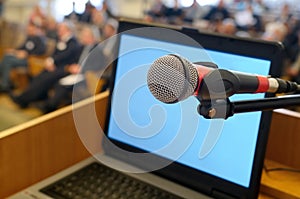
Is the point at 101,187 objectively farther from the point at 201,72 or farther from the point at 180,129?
the point at 201,72

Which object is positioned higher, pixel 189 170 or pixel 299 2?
pixel 189 170

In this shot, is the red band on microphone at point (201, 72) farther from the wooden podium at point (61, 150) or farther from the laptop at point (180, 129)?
the wooden podium at point (61, 150)

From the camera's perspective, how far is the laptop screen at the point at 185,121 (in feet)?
2.54

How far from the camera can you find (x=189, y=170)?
85 cm

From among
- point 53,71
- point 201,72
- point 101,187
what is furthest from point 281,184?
point 53,71

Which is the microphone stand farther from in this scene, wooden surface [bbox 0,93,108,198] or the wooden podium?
wooden surface [bbox 0,93,108,198]

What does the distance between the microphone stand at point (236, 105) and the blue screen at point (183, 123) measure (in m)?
0.17

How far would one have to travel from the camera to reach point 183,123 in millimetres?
823

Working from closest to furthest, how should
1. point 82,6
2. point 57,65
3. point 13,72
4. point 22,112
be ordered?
point 22,112
point 57,65
point 13,72
point 82,6

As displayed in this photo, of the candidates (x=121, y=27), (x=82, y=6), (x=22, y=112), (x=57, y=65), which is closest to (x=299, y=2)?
(x=82, y=6)

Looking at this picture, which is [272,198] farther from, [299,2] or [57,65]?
[299,2]

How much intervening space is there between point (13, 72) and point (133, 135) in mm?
4028

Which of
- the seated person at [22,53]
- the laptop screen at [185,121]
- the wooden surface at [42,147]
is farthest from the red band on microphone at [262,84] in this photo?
the seated person at [22,53]

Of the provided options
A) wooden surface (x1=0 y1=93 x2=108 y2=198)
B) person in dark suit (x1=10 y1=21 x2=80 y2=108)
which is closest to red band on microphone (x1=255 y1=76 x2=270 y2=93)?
wooden surface (x1=0 y1=93 x2=108 y2=198)
